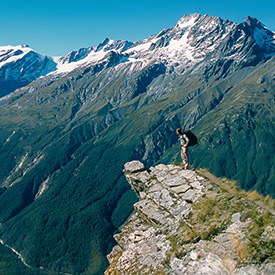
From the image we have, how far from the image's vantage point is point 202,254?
18.1 metres

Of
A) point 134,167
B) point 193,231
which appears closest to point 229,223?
point 193,231

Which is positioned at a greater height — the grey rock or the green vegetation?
the grey rock

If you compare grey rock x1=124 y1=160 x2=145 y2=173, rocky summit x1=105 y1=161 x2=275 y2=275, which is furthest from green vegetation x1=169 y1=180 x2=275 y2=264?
grey rock x1=124 y1=160 x2=145 y2=173

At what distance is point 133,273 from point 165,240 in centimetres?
383

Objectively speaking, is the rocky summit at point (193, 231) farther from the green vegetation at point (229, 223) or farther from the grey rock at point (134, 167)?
the grey rock at point (134, 167)

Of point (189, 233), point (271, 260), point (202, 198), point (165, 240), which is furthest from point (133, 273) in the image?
point (271, 260)

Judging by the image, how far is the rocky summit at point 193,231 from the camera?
53.6 ft

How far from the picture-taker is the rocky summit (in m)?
16.3

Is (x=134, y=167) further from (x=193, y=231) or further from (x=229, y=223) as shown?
(x=229, y=223)

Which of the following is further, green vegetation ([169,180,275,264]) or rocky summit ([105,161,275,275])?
rocky summit ([105,161,275,275])

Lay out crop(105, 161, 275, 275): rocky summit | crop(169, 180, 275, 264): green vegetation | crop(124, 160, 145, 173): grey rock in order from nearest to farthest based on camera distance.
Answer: crop(169, 180, 275, 264): green vegetation < crop(105, 161, 275, 275): rocky summit < crop(124, 160, 145, 173): grey rock

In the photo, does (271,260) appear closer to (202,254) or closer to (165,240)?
(202,254)

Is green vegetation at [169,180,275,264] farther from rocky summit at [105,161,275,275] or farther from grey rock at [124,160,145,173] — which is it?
grey rock at [124,160,145,173]

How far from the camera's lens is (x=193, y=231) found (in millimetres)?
20953
